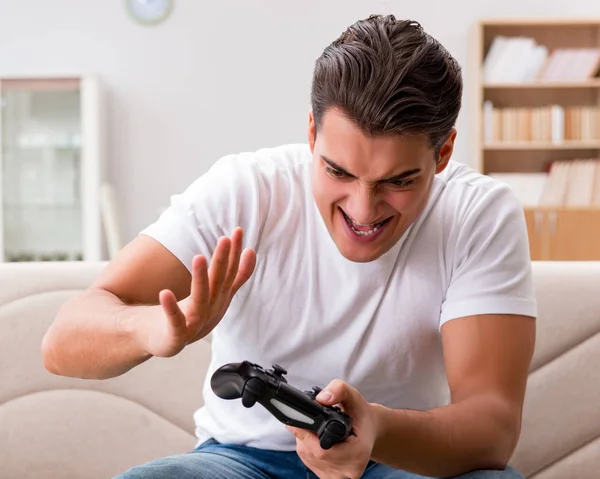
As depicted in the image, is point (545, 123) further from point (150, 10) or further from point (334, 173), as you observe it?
point (334, 173)

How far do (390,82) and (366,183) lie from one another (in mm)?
148

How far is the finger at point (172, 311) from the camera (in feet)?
3.24

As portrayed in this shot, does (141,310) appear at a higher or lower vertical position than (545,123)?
lower

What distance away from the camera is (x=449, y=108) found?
50.9 inches

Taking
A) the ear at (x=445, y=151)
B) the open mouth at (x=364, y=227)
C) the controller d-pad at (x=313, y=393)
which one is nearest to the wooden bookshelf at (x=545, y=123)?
the ear at (x=445, y=151)

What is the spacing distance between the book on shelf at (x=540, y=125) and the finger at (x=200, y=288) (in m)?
4.18

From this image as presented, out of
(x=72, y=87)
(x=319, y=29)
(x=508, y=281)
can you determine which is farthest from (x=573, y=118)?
(x=508, y=281)

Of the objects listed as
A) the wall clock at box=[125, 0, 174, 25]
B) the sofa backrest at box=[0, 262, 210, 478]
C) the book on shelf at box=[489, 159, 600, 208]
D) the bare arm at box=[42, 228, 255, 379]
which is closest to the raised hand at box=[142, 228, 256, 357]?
the bare arm at box=[42, 228, 255, 379]

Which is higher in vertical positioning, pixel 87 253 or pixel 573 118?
pixel 573 118

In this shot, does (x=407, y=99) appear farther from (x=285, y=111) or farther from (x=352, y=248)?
(x=285, y=111)

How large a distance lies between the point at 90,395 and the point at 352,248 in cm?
67

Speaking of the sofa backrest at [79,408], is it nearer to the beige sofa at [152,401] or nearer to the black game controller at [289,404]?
the beige sofa at [152,401]

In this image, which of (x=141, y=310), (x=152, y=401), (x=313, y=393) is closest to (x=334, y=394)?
(x=313, y=393)

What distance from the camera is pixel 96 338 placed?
1208 millimetres
